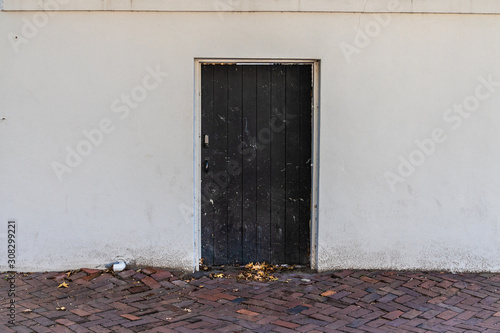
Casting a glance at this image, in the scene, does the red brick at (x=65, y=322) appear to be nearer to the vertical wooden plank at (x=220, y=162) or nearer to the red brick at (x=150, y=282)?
the red brick at (x=150, y=282)

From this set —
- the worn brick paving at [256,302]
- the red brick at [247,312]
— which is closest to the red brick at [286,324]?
the worn brick paving at [256,302]

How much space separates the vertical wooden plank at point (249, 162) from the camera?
18.6ft

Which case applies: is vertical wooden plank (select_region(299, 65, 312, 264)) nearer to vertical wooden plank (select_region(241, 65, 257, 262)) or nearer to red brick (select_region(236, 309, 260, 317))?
vertical wooden plank (select_region(241, 65, 257, 262))

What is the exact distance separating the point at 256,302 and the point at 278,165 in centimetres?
155

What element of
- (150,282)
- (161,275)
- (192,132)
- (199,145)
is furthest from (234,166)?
(150,282)

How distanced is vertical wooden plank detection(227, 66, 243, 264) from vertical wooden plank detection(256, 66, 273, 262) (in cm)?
19

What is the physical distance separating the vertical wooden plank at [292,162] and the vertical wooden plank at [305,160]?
0.04 metres

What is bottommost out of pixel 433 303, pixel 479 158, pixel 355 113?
pixel 433 303

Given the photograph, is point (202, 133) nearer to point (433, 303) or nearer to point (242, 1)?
point (242, 1)

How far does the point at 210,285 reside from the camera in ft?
17.3

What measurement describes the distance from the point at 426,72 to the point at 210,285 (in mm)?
3039

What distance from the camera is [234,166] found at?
5746 millimetres

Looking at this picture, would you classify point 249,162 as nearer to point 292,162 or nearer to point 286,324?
point 292,162

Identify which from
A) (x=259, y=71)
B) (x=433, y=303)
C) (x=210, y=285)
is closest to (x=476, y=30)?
(x=259, y=71)
